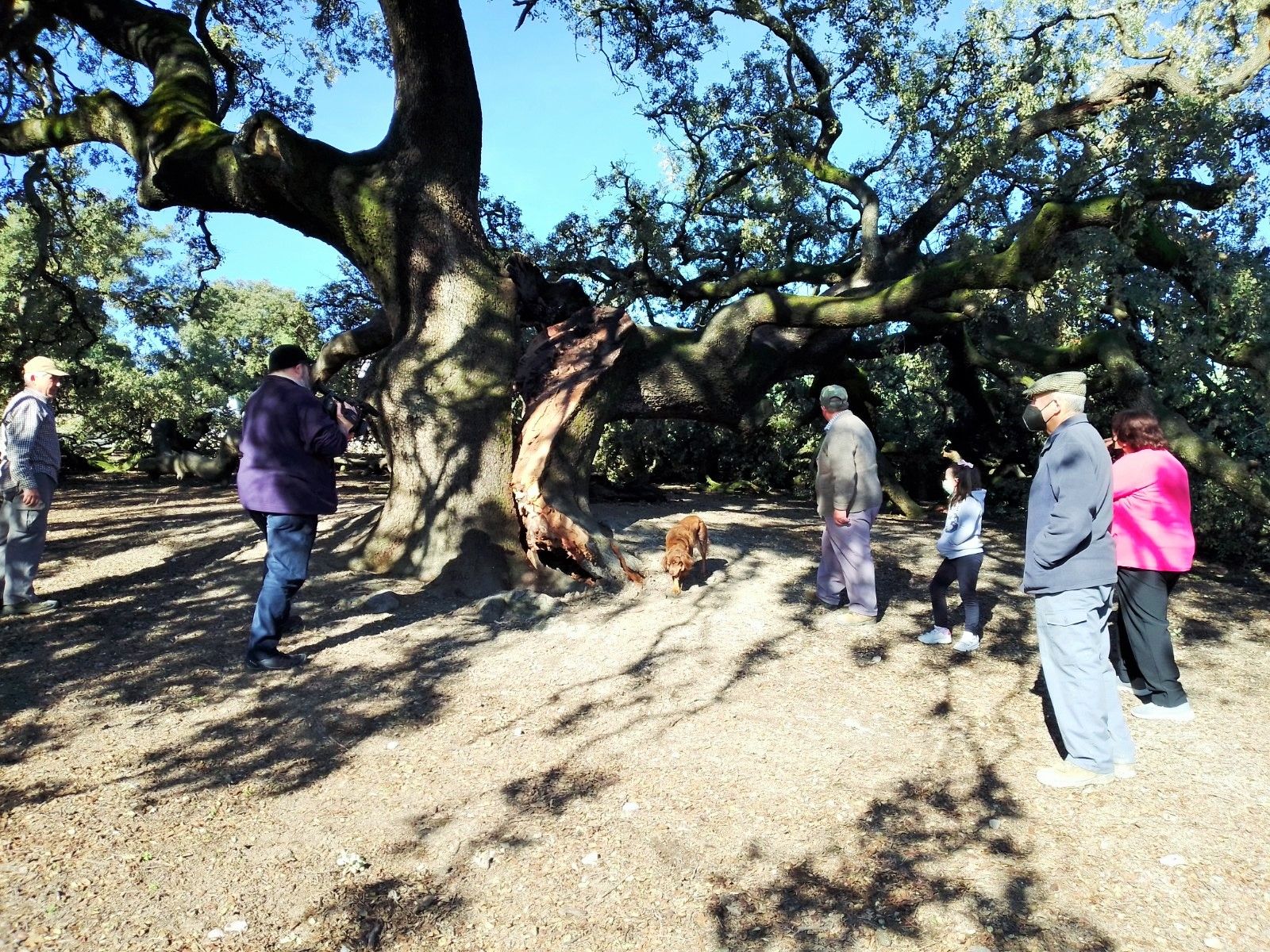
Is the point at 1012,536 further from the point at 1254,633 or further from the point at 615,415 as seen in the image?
the point at 615,415

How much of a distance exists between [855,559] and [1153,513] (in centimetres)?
218

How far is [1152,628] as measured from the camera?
4.83 m

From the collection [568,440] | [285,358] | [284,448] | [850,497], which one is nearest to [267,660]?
[284,448]

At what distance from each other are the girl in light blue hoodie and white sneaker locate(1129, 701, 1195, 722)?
122 cm

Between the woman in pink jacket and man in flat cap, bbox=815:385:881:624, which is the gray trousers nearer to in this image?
man in flat cap, bbox=815:385:881:624

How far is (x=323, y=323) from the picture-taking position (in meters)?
16.0

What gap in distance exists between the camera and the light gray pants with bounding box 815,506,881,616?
250 inches

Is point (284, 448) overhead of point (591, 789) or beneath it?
overhead

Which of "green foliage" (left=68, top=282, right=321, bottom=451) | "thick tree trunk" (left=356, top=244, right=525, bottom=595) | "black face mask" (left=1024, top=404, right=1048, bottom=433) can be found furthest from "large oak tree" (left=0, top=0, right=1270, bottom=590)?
"green foliage" (left=68, top=282, right=321, bottom=451)

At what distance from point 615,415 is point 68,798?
6034mm

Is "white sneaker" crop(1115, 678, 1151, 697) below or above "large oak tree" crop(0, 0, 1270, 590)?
below

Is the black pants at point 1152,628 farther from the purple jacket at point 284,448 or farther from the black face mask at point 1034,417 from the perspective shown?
the purple jacket at point 284,448

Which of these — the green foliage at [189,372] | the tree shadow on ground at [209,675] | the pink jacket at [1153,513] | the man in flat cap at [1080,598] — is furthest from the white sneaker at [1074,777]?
the green foliage at [189,372]

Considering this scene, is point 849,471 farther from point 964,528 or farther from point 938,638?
point 938,638
